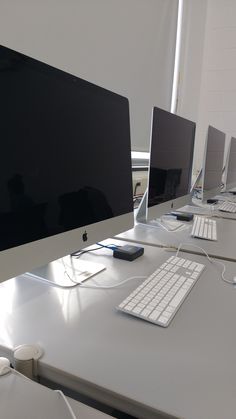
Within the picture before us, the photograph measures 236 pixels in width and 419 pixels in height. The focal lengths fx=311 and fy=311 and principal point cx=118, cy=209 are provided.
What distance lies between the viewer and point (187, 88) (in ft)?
11.1

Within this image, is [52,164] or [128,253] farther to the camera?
[128,253]

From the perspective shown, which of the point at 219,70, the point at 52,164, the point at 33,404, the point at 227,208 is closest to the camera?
the point at 33,404

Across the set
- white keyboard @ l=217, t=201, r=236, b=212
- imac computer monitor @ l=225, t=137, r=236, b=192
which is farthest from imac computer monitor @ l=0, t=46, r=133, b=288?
imac computer monitor @ l=225, t=137, r=236, b=192

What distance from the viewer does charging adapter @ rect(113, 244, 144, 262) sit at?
1017 mm

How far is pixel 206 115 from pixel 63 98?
3.08m

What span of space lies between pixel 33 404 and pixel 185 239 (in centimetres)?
99

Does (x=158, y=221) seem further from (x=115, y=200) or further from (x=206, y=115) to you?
(x=206, y=115)

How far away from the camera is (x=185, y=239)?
51.8 inches

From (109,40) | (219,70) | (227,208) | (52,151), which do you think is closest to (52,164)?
(52,151)

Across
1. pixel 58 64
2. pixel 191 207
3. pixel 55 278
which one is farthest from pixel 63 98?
pixel 191 207

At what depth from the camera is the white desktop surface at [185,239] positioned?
1.17m

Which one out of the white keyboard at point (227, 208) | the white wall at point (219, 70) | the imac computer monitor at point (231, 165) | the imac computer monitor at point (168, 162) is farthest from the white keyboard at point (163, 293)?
the white wall at point (219, 70)

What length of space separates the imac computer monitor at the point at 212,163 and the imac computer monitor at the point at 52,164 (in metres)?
1.00

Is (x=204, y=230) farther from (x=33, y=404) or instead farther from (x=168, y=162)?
(x=33, y=404)
